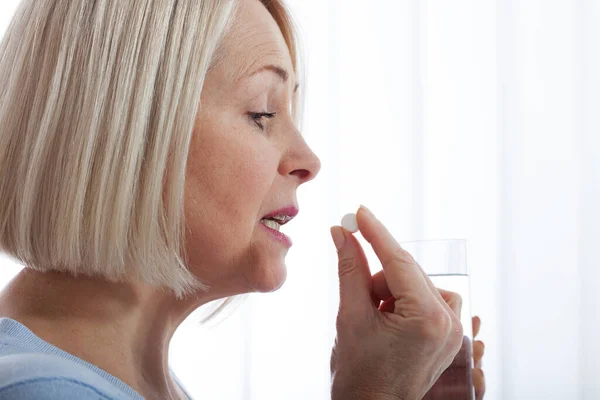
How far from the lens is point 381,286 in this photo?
92 cm

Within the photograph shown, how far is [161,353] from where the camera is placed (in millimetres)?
824

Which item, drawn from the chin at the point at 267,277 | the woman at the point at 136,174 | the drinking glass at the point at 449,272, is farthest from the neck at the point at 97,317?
the drinking glass at the point at 449,272

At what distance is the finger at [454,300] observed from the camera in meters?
0.96

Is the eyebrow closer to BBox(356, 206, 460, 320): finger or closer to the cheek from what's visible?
the cheek

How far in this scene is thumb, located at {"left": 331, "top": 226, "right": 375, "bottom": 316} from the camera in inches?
34.8

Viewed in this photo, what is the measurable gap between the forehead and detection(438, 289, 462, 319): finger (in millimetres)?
383

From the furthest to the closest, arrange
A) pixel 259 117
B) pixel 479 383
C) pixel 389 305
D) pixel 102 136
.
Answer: pixel 479 383 < pixel 389 305 < pixel 259 117 < pixel 102 136

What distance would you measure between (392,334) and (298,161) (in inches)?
9.3

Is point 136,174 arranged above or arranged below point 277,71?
below

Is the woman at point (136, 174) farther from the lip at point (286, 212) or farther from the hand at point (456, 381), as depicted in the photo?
the hand at point (456, 381)

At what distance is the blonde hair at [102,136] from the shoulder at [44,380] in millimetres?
131

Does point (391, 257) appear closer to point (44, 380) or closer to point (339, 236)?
point (339, 236)

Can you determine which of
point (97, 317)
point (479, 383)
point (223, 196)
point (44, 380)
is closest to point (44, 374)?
Answer: point (44, 380)

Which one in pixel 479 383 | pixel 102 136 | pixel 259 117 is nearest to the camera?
pixel 102 136
